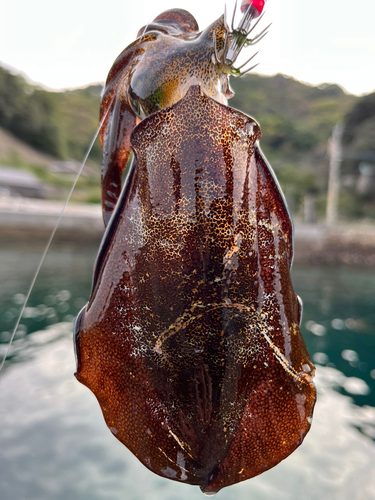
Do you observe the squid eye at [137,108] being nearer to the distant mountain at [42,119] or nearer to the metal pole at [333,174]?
the metal pole at [333,174]

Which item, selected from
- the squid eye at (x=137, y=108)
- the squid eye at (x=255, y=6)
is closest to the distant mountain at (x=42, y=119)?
the squid eye at (x=137, y=108)

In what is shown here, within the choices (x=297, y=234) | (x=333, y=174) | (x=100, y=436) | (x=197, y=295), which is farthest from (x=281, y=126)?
(x=197, y=295)

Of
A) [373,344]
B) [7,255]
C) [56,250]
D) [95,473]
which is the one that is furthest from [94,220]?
[95,473]

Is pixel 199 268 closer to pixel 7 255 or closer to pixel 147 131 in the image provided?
pixel 147 131

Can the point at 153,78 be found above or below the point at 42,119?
below

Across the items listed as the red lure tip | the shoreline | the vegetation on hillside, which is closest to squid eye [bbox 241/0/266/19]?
the red lure tip

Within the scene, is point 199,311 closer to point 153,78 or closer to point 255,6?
point 153,78
